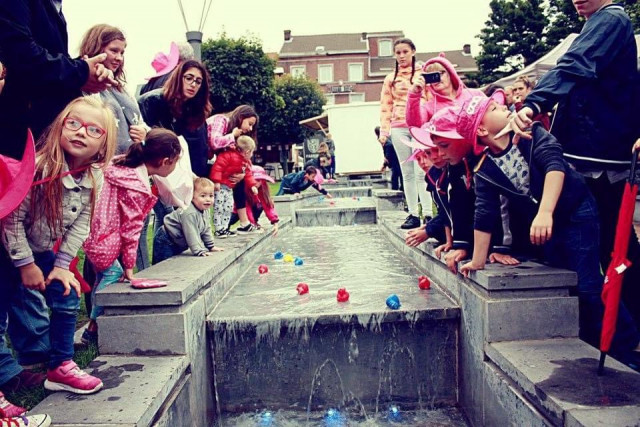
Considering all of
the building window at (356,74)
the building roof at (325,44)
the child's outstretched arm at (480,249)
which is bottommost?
the child's outstretched arm at (480,249)

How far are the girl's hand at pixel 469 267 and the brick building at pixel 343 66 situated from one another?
59071 mm

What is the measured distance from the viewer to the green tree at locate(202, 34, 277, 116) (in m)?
37.0

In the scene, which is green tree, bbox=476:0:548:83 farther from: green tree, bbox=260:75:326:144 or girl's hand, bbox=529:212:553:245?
girl's hand, bbox=529:212:553:245

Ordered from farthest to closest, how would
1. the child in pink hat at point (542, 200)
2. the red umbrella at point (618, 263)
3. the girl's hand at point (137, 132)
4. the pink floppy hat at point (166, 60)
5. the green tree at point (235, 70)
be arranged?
the green tree at point (235, 70), the pink floppy hat at point (166, 60), the girl's hand at point (137, 132), the child in pink hat at point (542, 200), the red umbrella at point (618, 263)

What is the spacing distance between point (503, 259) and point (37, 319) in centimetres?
302

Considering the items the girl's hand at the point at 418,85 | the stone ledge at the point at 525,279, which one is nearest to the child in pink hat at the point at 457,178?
the stone ledge at the point at 525,279

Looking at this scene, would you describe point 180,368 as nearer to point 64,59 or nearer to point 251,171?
point 64,59

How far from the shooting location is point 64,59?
2984mm

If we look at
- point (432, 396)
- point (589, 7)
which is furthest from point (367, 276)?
point (589, 7)

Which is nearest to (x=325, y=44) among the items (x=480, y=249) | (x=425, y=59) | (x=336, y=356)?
(x=425, y=59)

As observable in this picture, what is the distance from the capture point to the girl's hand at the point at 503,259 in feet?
11.4

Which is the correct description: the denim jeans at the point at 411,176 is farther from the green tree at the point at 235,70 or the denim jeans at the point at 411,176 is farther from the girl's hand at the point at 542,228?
the green tree at the point at 235,70

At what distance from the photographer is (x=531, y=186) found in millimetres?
3297

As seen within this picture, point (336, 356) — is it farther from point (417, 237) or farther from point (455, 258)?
point (417, 237)
